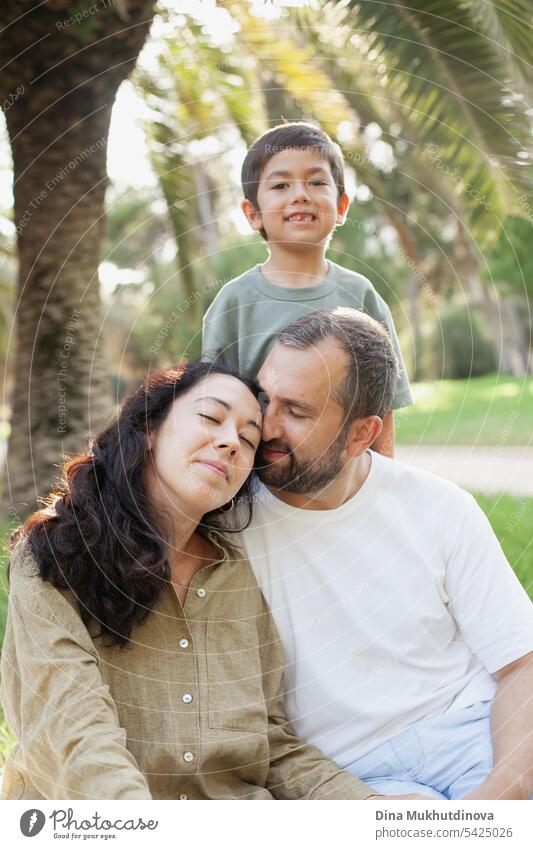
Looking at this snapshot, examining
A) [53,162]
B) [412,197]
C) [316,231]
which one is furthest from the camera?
[412,197]

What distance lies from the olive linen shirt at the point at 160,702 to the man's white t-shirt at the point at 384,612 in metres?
0.09

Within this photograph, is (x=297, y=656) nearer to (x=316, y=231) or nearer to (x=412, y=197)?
(x=316, y=231)

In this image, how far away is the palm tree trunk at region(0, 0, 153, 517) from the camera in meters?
5.68

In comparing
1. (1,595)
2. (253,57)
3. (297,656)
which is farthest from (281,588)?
(253,57)

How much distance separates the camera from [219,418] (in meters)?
2.81

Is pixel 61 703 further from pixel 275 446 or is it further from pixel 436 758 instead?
pixel 436 758

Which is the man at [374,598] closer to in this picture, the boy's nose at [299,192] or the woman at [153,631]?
the woman at [153,631]

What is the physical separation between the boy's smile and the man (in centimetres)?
63

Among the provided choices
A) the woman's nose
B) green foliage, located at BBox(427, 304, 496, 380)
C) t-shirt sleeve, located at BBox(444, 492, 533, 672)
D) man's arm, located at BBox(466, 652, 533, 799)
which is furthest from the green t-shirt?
green foliage, located at BBox(427, 304, 496, 380)

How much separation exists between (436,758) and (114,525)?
3.78 feet

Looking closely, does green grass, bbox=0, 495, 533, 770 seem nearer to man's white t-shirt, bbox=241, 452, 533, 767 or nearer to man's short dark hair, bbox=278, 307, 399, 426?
man's white t-shirt, bbox=241, 452, 533, 767

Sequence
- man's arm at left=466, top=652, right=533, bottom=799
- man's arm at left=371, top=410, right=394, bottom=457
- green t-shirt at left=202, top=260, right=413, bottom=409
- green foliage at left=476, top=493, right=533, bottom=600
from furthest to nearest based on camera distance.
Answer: green foliage at left=476, top=493, right=533, bottom=600 → man's arm at left=371, top=410, right=394, bottom=457 → green t-shirt at left=202, top=260, right=413, bottom=409 → man's arm at left=466, top=652, right=533, bottom=799

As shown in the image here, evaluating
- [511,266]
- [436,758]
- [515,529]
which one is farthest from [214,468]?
[511,266]

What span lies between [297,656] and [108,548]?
70cm
